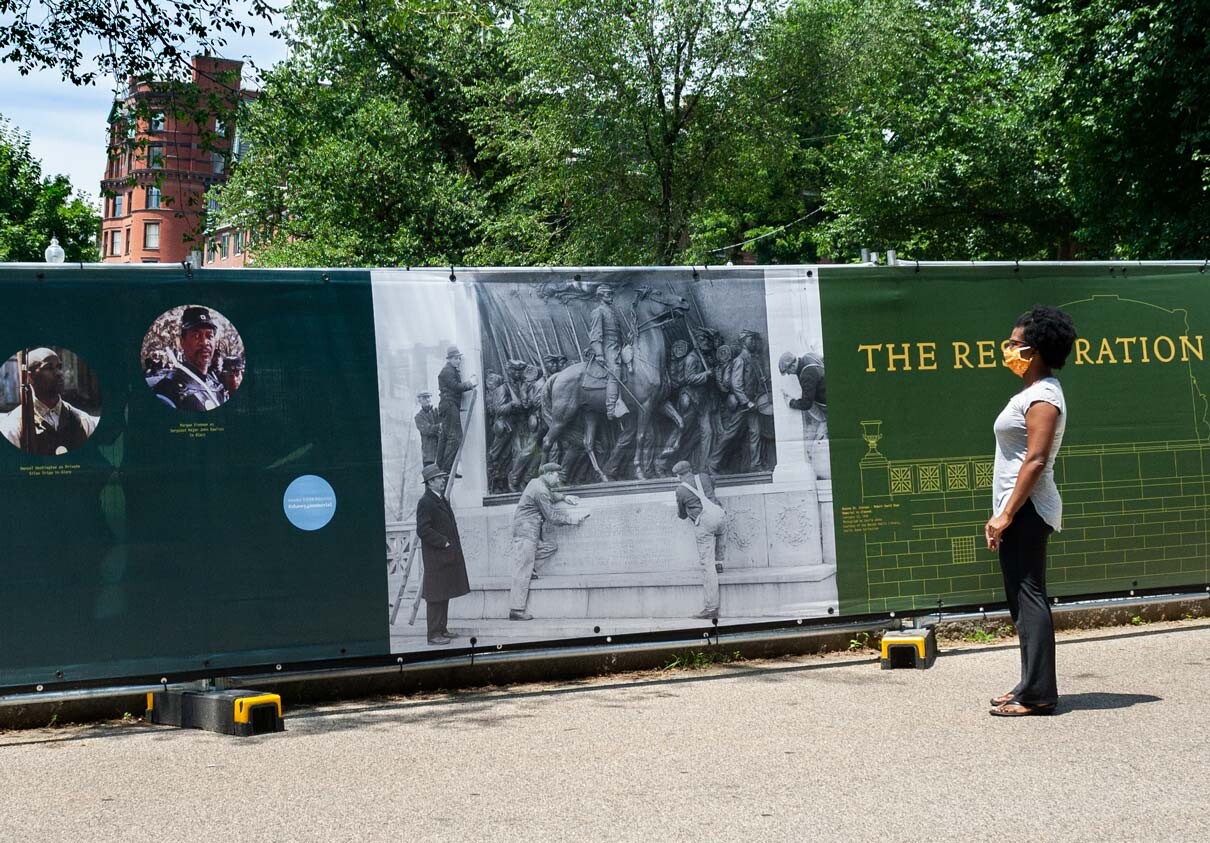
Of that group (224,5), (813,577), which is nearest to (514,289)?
(813,577)

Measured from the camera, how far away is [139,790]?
5.31 m

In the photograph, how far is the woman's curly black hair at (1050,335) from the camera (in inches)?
255

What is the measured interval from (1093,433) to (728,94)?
2502cm

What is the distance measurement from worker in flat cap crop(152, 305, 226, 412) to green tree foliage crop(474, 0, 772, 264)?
2520 centimetres

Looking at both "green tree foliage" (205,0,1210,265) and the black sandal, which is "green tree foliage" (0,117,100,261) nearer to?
"green tree foliage" (205,0,1210,265)

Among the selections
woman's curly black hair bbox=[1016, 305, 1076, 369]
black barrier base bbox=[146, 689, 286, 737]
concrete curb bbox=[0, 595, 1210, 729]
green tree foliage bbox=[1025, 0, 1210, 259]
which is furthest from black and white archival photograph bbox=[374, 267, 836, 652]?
green tree foliage bbox=[1025, 0, 1210, 259]

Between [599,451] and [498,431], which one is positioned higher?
[498,431]

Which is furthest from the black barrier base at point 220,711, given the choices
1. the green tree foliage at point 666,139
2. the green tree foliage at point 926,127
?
the green tree foliage at point 926,127

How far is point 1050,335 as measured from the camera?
6473mm

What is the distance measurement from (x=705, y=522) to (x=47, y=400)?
365cm

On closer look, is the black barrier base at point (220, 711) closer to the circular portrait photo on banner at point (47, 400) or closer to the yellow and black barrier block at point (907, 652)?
the circular portrait photo on banner at point (47, 400)

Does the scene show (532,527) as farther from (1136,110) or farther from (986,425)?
(1136,110)

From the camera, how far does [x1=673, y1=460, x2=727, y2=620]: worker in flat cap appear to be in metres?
7.50

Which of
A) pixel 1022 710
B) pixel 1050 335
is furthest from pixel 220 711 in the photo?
pixel 1050 335
